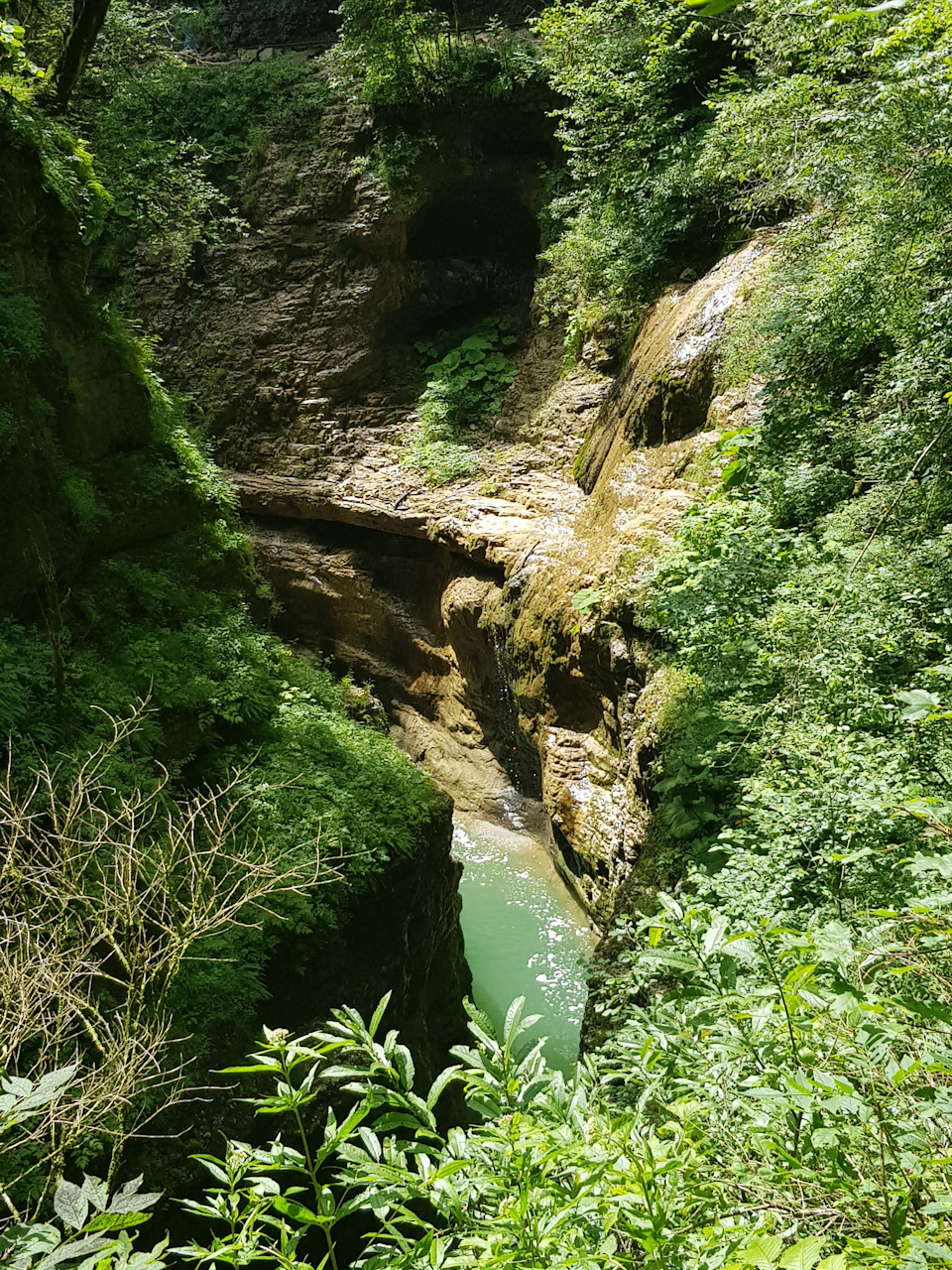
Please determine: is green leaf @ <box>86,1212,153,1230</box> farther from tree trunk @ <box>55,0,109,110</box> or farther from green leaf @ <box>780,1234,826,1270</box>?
tree trunk @ <box>55,0,109,110</box>

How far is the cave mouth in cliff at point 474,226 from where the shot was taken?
1266 centimetres

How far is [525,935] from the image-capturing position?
8.18 metres

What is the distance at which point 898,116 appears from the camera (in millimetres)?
4828

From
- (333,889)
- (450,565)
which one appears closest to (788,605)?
(333,889)

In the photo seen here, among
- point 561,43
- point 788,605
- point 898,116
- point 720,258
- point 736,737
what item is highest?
point 561,43

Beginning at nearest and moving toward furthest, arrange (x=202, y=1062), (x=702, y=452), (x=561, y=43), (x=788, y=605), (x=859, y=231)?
(x=202, y=1062) < (x=788, y=605) < (x=859, y=231) < (x=702, y=452) < (x=561, y=43)

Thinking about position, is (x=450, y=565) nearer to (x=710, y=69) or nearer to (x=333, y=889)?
(x=333, y=889)

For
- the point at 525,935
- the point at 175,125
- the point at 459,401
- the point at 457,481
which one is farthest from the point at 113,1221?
the point at 175,125

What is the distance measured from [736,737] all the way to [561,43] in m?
10.1

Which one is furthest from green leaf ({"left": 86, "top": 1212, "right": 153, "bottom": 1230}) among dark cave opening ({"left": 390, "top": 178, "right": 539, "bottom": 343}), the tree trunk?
dark cave opening ({"left": 390, "top": 178, "right": 539, "bottom": 343})

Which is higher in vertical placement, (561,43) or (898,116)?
(561,43)

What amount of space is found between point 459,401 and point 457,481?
178cm

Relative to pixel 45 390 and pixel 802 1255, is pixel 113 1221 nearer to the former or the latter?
pixel 802 1255

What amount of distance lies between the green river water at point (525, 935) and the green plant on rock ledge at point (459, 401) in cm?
537
